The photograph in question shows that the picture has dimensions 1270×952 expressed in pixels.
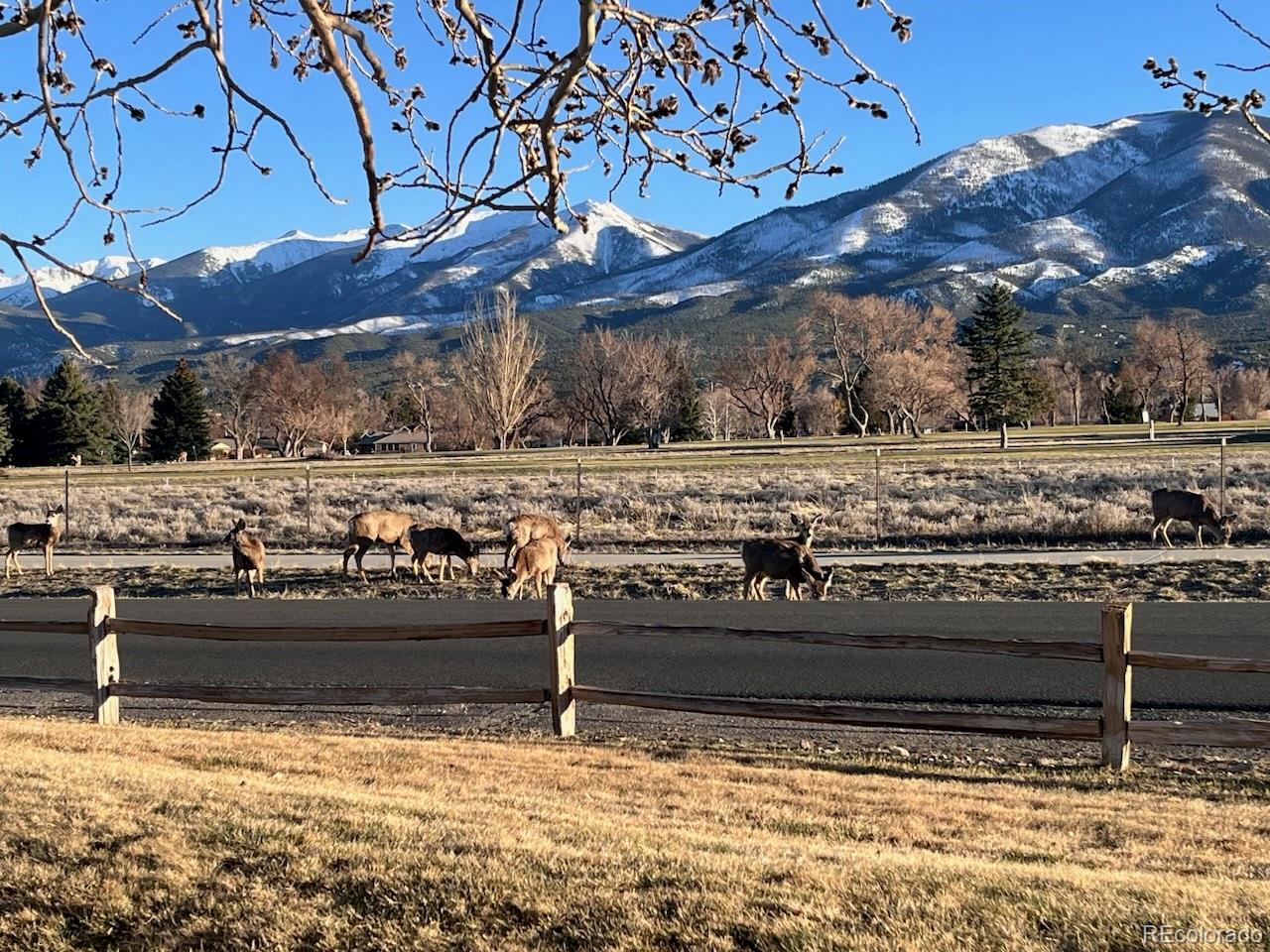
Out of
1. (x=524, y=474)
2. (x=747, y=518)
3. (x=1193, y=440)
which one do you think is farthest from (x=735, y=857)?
(x=1193, y=440)

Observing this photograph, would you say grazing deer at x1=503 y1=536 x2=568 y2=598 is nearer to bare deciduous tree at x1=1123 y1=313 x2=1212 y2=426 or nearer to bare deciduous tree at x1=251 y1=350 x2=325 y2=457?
bare deciduous tree at x1=251 y1=350 x2=325 y2=457

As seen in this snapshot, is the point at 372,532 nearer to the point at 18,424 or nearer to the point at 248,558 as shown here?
the point at 248,558

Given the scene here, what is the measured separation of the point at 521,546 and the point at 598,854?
1355 cm

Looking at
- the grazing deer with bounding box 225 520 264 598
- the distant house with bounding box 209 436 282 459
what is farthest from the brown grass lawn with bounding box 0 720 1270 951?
the distant house with bounding box 209 436 282 459

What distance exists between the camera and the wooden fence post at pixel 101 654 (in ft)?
35.9

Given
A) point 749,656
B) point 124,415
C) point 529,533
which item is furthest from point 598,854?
point 124,415

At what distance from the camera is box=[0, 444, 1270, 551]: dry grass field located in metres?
27.7

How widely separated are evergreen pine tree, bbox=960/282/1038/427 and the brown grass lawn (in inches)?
2575

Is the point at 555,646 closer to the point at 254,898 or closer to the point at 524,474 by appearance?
the point at 254,898

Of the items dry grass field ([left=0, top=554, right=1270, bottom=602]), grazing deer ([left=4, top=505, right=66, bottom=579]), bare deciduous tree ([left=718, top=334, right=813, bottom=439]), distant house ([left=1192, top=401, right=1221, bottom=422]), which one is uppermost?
bare deciduous tree ([left=718, top=334, right=813, bottom=439])

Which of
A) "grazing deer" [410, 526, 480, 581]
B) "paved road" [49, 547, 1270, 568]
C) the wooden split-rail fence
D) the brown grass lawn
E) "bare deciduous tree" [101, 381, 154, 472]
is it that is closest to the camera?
the brown grass lawn

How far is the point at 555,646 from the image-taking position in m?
10.2

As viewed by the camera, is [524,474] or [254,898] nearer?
[254,898]

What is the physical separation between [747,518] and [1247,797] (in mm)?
23117
